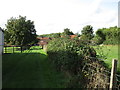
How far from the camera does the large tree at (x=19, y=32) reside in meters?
35.7

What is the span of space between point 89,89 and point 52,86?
166 cm

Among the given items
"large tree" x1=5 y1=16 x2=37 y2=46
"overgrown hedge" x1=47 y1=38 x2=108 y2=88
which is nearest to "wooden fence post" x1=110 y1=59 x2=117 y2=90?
"overgrown hedge" x1=47 y1=38 x2=108 y2=88

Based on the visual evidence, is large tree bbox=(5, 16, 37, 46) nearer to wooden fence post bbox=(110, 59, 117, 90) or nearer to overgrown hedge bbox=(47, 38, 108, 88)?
overgrown hedge bbox=(47, 38, 108, 88)

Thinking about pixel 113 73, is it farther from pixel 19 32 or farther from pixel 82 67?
pixel 19 32

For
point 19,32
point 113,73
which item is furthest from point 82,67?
point 19,32

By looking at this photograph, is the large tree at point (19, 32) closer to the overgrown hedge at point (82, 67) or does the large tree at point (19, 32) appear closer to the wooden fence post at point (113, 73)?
the overgrown hedge at point (82, 67)

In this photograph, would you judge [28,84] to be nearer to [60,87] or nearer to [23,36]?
[60,87]

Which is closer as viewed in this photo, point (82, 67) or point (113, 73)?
point (113, 73)

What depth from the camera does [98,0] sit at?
6211 mm

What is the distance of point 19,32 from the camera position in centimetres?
3597

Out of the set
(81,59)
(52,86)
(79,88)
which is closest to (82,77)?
(79,88)

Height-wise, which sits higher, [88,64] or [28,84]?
[88,64]

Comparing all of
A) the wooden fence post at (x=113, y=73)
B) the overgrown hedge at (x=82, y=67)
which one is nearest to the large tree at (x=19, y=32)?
the overgrown hedge at (x=82, y=67)

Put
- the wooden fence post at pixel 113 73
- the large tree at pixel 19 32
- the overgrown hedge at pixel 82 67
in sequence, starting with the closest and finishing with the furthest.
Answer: the wooden fence post at pixel 113 73 → the overgrown hedge at pixel 82 67 → the large tree at pixel 19 32
